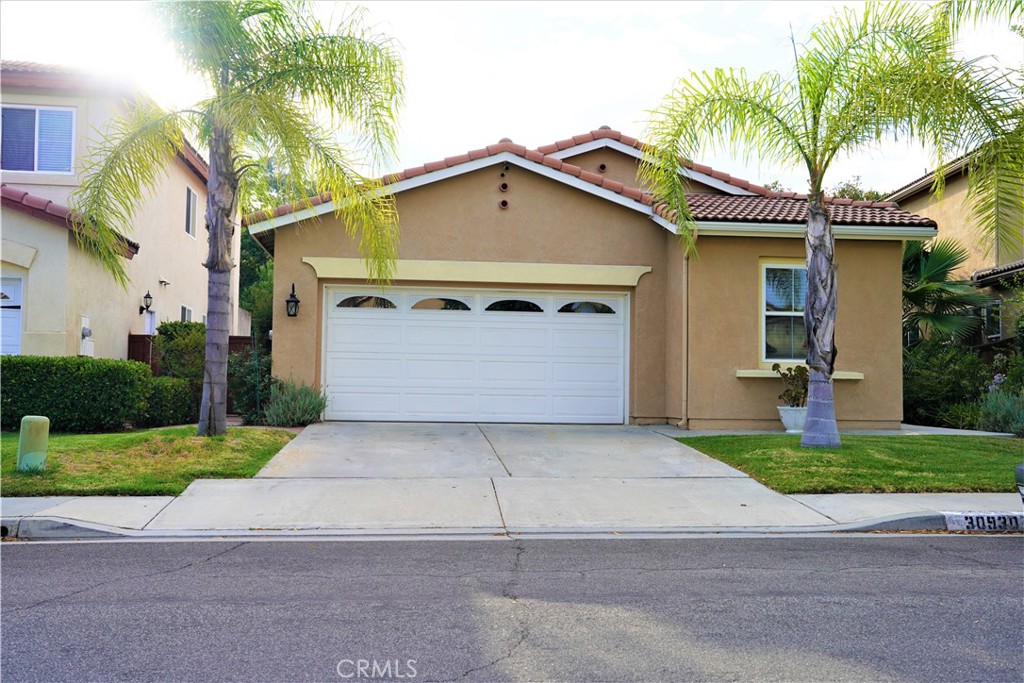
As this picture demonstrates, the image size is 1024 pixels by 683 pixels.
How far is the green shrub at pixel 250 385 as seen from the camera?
14406mm

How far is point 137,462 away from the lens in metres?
10.1

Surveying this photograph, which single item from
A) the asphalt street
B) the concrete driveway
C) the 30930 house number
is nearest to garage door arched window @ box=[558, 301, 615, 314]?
the concrete driveway

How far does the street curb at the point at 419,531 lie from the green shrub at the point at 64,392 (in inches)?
227

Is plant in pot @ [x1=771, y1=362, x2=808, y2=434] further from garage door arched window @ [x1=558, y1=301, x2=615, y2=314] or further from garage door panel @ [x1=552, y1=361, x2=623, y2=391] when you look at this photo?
garage door arched window @ [x1=558, y1=301, x2=615, y2=314]

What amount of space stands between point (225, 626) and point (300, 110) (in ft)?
24.4

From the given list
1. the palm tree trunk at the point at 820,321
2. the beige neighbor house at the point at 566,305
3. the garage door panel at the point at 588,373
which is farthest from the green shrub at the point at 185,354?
the palm tree trunk at the point at 820,321

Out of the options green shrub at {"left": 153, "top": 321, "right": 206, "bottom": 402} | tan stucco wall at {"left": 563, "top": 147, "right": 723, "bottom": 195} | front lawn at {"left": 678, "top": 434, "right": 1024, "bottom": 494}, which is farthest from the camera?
tan stucco wall at {"left": 563, "top": 147, "right": 723, "bottom": 195}

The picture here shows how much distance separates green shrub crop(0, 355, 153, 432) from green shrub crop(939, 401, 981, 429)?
1426 centimetres

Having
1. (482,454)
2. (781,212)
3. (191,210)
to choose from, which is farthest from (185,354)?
(781,212)

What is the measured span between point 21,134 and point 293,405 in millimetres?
9053

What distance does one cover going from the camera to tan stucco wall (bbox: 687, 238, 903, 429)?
1420 centimetres

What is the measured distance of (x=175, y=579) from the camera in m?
6.06

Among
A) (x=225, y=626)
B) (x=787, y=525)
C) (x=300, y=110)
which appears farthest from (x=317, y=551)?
(x=300, y=110)

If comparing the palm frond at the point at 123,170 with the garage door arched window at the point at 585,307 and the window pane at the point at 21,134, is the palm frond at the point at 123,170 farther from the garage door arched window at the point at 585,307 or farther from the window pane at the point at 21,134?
the window pane at the point at 21,134
